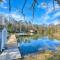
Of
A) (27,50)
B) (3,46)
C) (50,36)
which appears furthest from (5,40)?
(50,36)

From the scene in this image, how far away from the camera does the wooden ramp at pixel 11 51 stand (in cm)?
385

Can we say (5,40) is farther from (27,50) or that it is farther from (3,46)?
(27,50)

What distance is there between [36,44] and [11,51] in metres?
0.34

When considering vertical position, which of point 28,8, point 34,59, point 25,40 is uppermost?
point 28,8

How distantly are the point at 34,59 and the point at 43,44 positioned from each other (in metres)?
0.23

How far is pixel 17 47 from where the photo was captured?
3.87 meters

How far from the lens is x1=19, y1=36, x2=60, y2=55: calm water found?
3.87 meters

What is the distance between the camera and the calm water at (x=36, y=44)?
3871 mm

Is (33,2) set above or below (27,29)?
above

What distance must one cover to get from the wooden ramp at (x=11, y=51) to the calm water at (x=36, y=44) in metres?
0.07

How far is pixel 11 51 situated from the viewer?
3.86 m

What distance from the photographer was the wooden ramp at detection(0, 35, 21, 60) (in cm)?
385

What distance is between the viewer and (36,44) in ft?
12.7

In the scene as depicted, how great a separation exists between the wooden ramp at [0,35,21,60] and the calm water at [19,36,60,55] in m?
0.07
